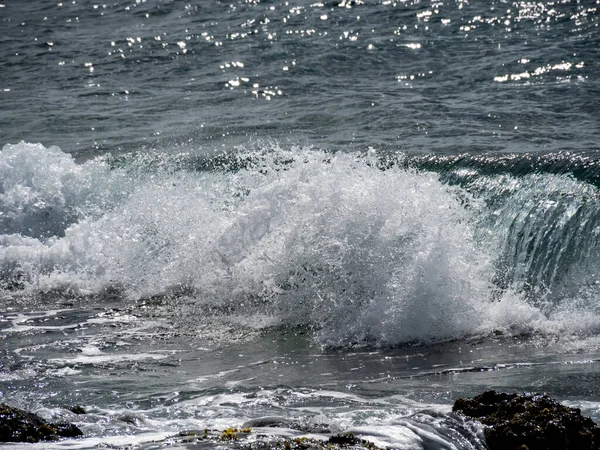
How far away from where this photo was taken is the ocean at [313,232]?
6.09 metres

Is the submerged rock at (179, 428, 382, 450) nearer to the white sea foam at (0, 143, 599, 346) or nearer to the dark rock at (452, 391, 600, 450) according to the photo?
the dark rock at (452, 391, 600, 450)

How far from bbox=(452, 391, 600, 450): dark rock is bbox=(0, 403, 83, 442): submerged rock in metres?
1.96

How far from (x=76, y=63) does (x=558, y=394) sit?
12981 mm

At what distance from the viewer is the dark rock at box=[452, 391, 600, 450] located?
430cm

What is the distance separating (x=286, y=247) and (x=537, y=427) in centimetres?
464

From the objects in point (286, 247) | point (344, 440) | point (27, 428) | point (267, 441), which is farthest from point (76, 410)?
point (286, 247)

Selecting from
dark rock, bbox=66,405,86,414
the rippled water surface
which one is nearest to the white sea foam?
the rippled water surface

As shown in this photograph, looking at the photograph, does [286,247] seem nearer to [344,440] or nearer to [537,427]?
[344,440]

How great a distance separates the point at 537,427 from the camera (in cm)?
432

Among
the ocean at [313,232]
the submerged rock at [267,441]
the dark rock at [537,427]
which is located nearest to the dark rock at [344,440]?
the submerged rock at [267,441]

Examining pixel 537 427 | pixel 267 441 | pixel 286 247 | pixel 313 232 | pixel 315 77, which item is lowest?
pixel 286 247

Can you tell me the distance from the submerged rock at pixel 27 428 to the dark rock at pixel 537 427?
1.96 meters

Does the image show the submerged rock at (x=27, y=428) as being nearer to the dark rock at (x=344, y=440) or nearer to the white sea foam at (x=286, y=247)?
the dark rock at (x=344, y=440)

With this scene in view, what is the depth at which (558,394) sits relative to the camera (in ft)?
18.8
